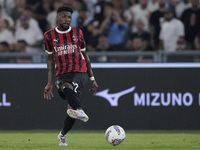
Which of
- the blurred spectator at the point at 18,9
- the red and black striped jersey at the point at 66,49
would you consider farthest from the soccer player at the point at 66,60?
the blurred spectator at the point at 18,9

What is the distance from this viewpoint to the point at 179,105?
12383mm

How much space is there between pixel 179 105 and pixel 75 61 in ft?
14.3

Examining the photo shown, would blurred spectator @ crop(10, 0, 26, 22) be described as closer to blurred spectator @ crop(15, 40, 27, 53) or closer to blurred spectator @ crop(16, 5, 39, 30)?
blurred spectator @ crop(16, 5, 39, 30)

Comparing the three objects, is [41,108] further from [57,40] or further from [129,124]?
[57,40]

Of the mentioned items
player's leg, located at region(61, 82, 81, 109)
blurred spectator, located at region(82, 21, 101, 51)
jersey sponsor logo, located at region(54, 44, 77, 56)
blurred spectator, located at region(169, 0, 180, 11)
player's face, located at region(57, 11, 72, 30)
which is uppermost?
player's face, located at region(57, 11, 72, 30)

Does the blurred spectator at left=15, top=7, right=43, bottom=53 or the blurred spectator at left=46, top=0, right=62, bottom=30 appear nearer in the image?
the blurred spectator at left=15, top=7, right=43, bottom=53

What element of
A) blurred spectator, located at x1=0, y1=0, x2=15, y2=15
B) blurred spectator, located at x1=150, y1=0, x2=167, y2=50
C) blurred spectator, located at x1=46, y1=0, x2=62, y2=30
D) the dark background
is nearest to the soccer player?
the dark background

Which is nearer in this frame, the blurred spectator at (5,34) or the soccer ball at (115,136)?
the soccer ball at (115,136)

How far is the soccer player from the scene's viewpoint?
858 centimetres

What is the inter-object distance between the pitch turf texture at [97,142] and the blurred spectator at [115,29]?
3.09 metres

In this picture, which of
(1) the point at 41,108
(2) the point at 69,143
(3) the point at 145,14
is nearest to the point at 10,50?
(1) the point at 41,108

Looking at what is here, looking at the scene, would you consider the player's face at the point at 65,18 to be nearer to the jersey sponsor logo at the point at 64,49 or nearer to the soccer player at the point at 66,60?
the soccer player at the point at 66,60

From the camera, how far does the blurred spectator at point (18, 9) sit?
15.6m

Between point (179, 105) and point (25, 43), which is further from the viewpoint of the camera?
point (25, 43)
